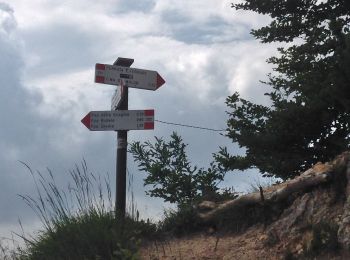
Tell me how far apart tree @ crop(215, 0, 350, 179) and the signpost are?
124 inches

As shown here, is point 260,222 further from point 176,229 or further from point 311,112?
point 311,112

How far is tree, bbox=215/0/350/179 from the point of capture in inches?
407

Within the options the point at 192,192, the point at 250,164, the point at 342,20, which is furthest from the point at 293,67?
the point at 192,192

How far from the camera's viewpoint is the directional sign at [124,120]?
8.21 metres

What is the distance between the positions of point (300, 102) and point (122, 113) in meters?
4.03

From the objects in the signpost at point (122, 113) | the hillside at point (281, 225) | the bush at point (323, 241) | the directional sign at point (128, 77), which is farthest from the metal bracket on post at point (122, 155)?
the bush at point (323, 241)

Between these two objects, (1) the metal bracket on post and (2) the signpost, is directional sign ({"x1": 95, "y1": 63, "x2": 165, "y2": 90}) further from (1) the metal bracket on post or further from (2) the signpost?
(1) the metal bracket on post

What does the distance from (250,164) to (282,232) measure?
496 cm

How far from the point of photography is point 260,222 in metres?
7.18

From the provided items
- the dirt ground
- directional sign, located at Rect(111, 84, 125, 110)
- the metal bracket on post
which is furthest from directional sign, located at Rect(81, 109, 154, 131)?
the dirt ground

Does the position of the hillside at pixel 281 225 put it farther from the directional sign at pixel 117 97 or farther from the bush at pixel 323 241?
the directional sign at pixel 117 97

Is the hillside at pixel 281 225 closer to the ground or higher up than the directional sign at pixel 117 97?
closer to the ground

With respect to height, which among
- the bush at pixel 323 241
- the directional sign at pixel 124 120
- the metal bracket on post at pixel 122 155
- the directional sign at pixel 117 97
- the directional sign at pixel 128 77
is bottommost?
the bush at pixel 323 241

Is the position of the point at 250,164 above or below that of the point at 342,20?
below
